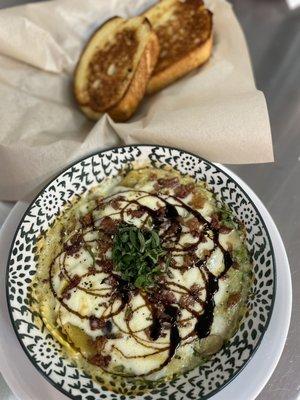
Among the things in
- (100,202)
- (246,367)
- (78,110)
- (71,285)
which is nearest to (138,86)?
(78,110)

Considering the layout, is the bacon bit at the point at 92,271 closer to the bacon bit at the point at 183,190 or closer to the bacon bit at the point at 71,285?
the bacon bit at the point at 71,285

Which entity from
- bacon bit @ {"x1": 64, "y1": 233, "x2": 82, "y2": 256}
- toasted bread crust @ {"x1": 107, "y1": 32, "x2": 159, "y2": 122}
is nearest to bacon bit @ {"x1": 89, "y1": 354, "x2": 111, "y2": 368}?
bacon bit @ {"x1": 64, "y1": 233, "x2": 82, "y2": 256}

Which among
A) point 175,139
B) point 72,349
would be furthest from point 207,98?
point 72,349

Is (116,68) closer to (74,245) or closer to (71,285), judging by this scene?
(74,245)

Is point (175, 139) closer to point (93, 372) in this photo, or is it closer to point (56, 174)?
point (56, 174)

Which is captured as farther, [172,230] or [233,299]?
[172,230]

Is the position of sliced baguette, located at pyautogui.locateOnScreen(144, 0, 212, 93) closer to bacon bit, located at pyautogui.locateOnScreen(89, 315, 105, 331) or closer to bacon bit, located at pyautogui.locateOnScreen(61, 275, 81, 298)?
bacon bit, located at pyautogui.locateOnScreen(61, 275, 81, 298)

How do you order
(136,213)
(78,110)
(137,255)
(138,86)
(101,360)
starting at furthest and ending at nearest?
(78,110) → (138,86) → (136,213) → (137,255) → (101,360)
